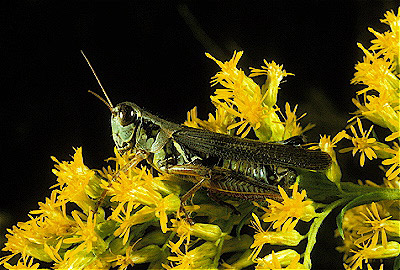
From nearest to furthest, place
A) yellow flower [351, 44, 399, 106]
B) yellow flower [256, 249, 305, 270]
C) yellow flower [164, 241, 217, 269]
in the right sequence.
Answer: yellow flower [256, 249, 305, 270]
yellow flower [164, 241, 217, 269]
yellow flower [351, 44, 399, 106]

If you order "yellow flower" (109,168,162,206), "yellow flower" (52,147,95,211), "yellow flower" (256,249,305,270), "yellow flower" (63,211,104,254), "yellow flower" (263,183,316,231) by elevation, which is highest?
"yellow flower" (52,147,95,211)

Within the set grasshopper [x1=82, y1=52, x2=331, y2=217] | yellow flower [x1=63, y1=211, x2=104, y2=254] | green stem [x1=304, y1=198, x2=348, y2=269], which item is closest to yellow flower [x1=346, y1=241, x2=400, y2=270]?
green stem [x1=304, y1=198, x2=348, y2=269]

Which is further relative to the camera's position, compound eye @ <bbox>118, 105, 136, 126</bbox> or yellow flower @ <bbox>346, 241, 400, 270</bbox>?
compound eye @ <bbox>118, 105, 136, 126</bbox>

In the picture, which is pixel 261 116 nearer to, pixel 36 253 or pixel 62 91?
pixel 36 253

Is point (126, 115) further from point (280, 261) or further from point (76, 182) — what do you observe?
point (280, 261)

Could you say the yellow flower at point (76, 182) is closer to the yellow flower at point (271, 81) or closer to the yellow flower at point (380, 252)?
the yellow flower at point (271, 81)

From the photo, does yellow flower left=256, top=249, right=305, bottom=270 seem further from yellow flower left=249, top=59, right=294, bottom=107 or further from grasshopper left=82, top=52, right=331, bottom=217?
yellow flower left=249, top=59, right=294, bottom=107

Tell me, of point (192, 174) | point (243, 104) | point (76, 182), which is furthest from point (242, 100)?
point (76, 182)

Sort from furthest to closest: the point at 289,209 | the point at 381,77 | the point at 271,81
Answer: the point at 271,81 → the point at 381,77 → the point at 289,209
